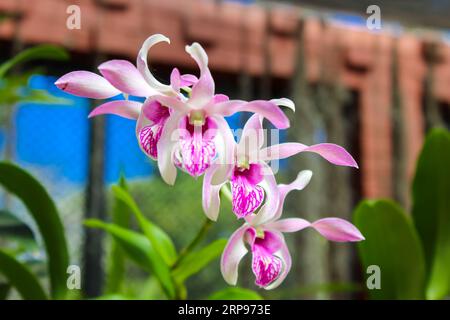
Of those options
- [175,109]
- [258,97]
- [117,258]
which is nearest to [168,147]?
[175,109]

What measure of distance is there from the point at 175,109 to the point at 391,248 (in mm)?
249

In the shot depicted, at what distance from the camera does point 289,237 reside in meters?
1.31

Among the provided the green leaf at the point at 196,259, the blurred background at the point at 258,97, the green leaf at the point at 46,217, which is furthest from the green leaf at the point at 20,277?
the blurred background at the point at 258,97

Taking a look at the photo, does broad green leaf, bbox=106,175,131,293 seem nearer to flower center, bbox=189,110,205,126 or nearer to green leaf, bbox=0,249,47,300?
green leaf, bbox=0,249,47,300

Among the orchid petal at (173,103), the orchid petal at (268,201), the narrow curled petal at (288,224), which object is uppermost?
the orchid petal at (173,103)

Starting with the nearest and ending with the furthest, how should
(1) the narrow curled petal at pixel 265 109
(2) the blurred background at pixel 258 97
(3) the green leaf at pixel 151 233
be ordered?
(1) the narrow curled petal at pixel 265 109, (3) the green leaf at pixel 151 233, (2) the blurred background at pixel 258 97

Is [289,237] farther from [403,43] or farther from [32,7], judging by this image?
[32,7]

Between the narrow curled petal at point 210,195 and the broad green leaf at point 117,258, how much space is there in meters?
0.21

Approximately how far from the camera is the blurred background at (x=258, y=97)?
41.7 inches

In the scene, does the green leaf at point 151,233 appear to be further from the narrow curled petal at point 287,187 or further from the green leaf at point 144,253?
the narrow curled petal at point 287,187

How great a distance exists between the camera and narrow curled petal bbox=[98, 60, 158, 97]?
0.25 m

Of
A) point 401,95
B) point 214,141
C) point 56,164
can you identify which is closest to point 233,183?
point 214,141

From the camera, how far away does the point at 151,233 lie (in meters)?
0.38
